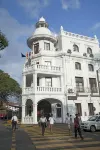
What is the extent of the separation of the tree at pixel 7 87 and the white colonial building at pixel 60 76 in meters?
7.49

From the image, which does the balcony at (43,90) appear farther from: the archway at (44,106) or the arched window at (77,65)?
the arched window at (77,65)

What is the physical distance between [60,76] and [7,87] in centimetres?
1360

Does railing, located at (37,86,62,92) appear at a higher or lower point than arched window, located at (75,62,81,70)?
lower

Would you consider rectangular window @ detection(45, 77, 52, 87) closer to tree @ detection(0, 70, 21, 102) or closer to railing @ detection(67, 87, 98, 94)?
railing @ detection(67, 87, 98, 94)

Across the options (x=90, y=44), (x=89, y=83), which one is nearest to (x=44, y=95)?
(x=89, y=83)

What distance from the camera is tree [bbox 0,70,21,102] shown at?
35656 mm

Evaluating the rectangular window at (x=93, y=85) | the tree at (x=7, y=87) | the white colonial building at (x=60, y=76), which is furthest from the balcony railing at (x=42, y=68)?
the tree at (x=7, y=87)

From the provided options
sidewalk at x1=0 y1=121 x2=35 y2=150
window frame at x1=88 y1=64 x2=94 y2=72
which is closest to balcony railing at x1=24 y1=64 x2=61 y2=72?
window frame at x1=88 y1=64 x2=94 y2=72

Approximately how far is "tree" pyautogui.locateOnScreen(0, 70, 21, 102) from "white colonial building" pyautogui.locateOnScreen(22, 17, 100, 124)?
295 inches

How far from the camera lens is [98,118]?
60.5 feet

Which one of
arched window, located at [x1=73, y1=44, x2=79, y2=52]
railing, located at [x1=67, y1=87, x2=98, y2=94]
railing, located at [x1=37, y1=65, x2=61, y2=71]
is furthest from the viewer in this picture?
arched window, located at [x1=73, y1=44, x2=79, y2=52]

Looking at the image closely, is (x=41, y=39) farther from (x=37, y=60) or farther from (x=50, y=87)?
(x=50, y=87)

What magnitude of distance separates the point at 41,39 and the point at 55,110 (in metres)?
12.5

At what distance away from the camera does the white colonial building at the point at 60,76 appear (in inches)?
1040
